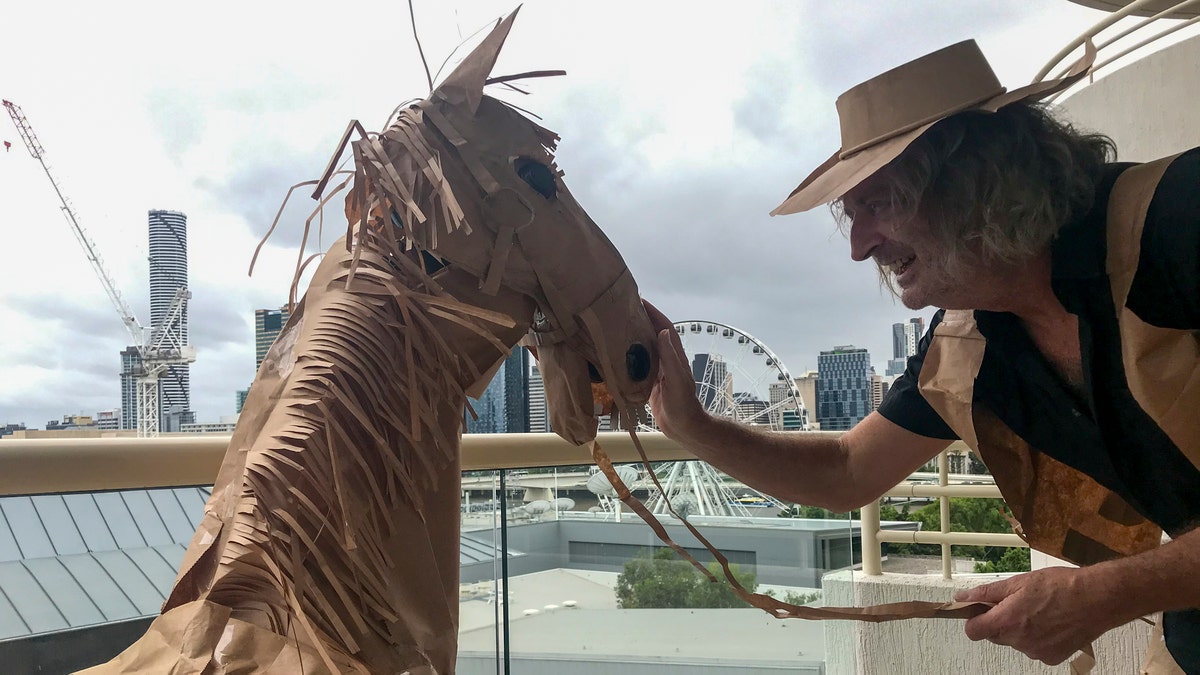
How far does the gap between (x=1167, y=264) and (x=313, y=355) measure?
3.07ft

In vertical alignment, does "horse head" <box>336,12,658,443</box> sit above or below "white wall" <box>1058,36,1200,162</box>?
below

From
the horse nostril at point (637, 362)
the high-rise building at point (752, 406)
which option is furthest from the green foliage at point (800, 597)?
the high-rise building at point (752, 406)

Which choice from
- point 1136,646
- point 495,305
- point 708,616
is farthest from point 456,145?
point 1136,646

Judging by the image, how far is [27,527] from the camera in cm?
78

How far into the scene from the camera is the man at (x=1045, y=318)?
0.89m

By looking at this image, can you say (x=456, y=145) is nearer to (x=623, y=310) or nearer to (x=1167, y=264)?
(x=623, y=310)

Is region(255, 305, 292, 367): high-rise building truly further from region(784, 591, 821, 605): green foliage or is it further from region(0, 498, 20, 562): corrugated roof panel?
region(784, 591, 821, 605): green foliage

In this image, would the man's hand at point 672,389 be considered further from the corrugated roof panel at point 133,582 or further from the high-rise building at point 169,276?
the high-rise building at point 169,276

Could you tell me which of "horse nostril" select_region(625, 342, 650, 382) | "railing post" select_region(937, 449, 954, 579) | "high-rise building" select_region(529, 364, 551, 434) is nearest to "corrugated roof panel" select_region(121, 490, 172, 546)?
"high-rise building" select_region(529, 364, 551, 434)

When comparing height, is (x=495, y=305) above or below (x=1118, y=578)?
above

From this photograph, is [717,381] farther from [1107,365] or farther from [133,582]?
[133,582]

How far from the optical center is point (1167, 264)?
88 centimetres

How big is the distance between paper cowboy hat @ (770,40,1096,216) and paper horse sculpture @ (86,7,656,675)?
424 mm

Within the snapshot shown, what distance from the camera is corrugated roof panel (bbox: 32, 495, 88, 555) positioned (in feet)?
2.55
